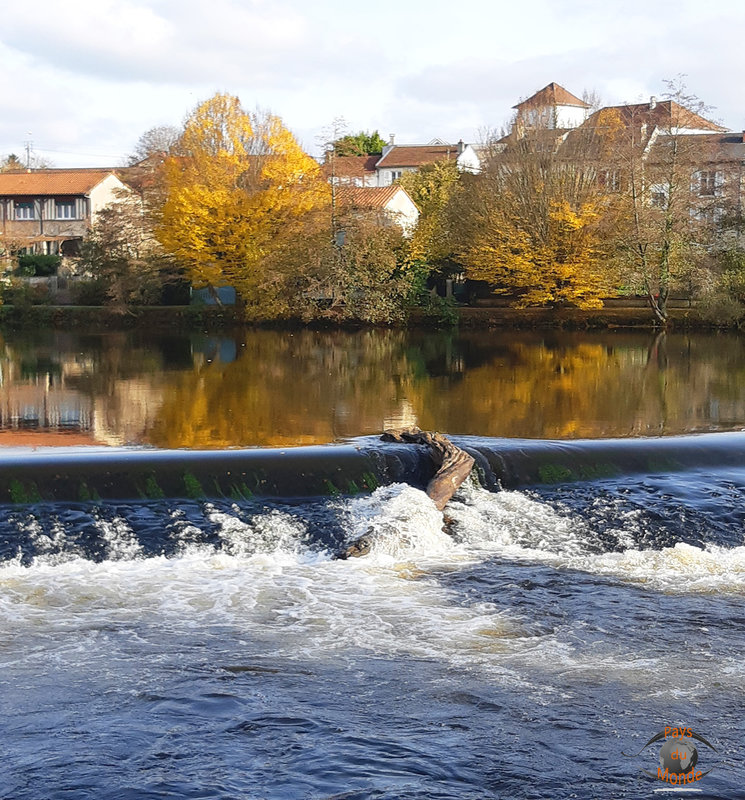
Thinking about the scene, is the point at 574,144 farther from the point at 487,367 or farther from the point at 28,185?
the point at 28,185

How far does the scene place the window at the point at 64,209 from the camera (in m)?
64.4

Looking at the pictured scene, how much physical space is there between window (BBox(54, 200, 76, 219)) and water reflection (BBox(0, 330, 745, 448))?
30820mm

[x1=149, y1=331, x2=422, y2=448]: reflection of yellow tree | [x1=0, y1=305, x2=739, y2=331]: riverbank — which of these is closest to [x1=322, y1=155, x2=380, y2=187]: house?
[x1=0, y1=305, x2=739, y2=331]: riverbank

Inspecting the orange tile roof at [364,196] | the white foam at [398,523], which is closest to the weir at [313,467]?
the white foam at [398,523]

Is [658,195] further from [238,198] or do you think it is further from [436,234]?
[238,198]

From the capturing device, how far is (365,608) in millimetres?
8461

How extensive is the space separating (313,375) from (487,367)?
16.5ft

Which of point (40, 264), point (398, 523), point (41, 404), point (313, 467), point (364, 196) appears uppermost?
point (364, 196)

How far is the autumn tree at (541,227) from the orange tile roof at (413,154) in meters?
35.1

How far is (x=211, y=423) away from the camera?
55.7 ft

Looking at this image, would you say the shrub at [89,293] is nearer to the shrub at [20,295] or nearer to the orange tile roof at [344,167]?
the shrub at [20,295]

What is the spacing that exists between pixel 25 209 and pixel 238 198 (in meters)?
27.8

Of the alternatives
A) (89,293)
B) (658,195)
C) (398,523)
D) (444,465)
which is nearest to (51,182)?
(89,293)

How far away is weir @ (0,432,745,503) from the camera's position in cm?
1127
